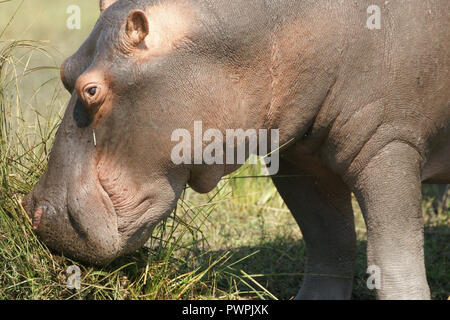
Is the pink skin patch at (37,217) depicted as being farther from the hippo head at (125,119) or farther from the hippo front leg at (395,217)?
the hippo front leg at (395,217)

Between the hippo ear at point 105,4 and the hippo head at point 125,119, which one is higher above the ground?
the hippo ear at point 105,4

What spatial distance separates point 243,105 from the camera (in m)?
2.74

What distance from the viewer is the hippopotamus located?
265 centimetres

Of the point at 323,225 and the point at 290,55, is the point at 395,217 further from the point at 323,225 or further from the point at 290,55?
the point at 323,225

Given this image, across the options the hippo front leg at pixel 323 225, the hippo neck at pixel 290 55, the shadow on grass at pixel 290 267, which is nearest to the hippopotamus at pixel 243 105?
the hippo neck at pixel 290 55

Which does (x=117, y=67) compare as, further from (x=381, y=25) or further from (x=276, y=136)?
(x=381, y=25)

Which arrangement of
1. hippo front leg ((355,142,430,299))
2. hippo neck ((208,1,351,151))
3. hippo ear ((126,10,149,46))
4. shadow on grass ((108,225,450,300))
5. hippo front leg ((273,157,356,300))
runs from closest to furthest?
hippo ear ((126,10,149,46)) < hippo neck ((208,1,351,151)) < hippo front leg ((355,142,430,299)) < hippo front leg ((273,157,356,300)) < shadow on grass ((108,225,450,300))

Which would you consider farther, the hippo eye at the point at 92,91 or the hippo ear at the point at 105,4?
the hippo ear at the point at 105,4

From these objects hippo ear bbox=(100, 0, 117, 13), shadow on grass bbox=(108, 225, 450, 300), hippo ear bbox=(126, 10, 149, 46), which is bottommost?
shadow on grass bbox=(108, 225, 450, 300)

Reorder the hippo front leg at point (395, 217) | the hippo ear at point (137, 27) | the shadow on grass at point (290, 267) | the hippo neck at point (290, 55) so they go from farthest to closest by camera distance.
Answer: the shadow on grass at point (290, 267)
the hippo front leg at point (395, 217)
the hippo neck at point (290, 55)
the hippo ear at point (137, 27)

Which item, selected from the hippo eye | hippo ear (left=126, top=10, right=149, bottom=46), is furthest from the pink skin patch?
hippo ear (left=126, top=10, right=149, bottom=46)

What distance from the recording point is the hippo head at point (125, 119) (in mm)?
2625

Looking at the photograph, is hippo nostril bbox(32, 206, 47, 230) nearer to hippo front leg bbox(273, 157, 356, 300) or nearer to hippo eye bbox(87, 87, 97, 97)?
hippo eye bbox(87, 87, 97, 97)
